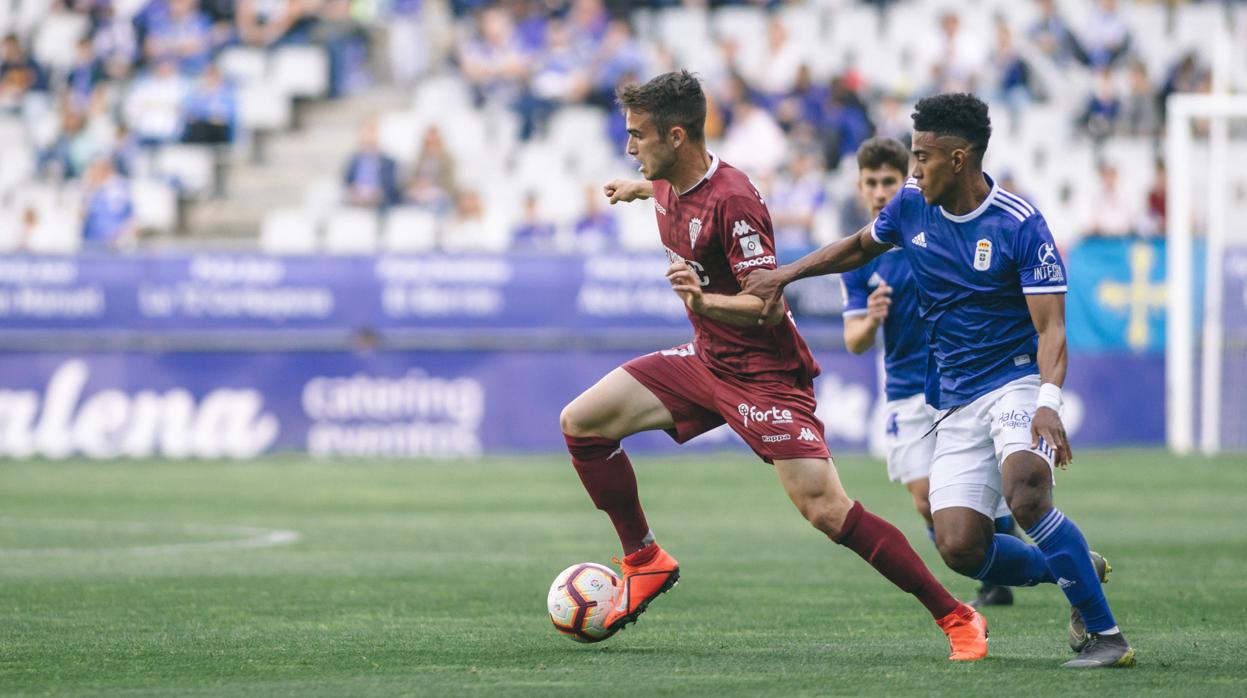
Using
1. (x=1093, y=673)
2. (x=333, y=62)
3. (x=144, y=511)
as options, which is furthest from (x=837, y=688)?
(x=333, y=62)

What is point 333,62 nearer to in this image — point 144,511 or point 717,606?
point 144,511

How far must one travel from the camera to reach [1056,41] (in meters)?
26.6

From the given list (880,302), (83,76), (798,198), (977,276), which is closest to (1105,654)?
(977,276)

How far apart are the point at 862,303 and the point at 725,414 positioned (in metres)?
2.23

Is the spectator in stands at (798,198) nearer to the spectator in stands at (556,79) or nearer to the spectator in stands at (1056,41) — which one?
the spectator in stands at (556,79)

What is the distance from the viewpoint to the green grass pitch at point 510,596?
709cm

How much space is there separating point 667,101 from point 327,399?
15.0 m

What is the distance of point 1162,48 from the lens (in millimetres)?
26969

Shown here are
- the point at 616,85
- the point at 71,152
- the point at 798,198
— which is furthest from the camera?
the point at 71,152

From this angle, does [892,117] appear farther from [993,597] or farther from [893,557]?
[893,557]

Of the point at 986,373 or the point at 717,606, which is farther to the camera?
the point at 717,606

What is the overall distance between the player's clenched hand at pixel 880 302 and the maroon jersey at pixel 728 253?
130 cm

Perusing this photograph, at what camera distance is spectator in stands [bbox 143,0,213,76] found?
1118 inches

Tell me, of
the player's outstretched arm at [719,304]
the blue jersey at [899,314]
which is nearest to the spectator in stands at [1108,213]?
the blue jersey at [899,314]
